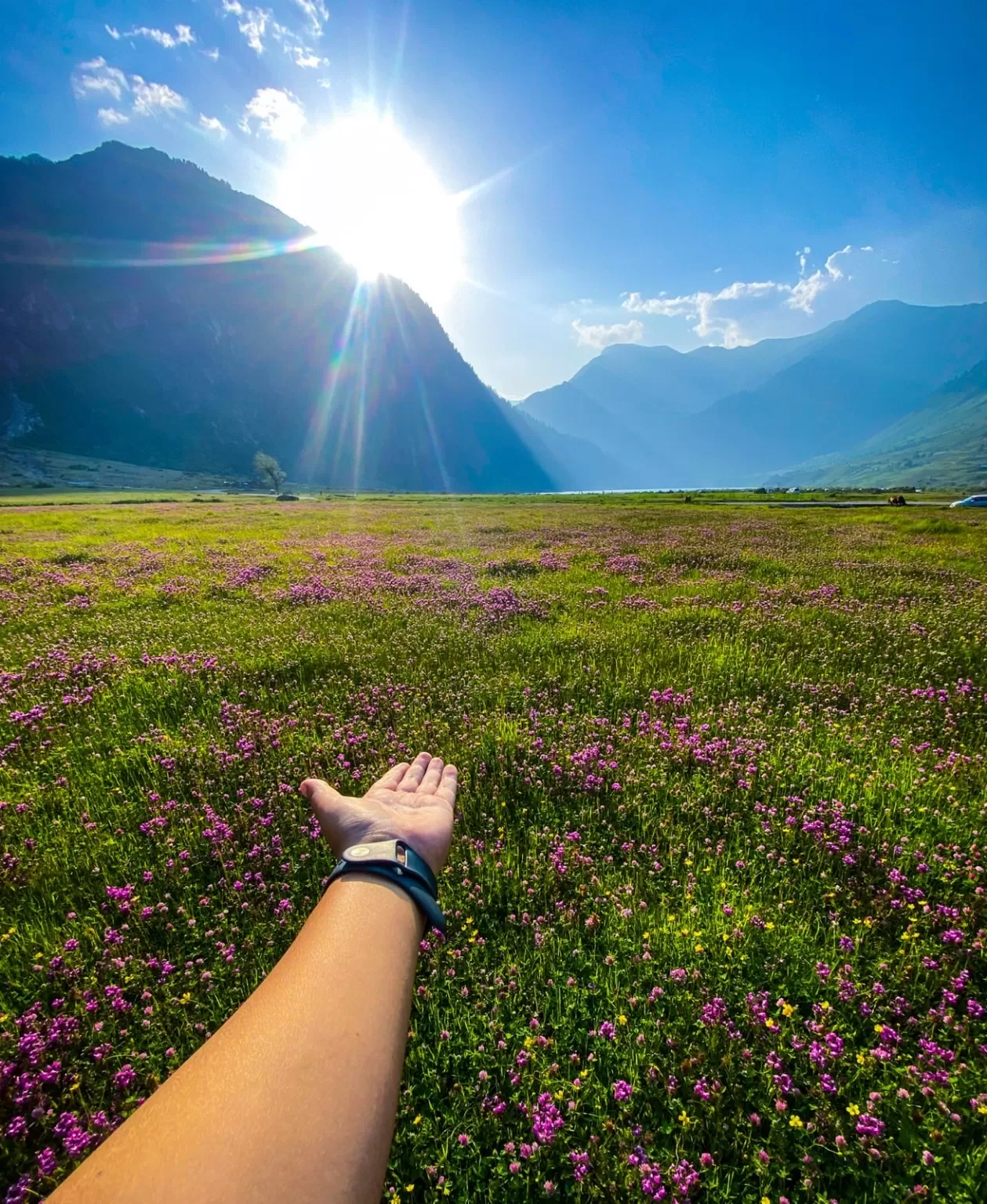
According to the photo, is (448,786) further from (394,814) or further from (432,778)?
(394,814)

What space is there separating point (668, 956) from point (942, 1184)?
4.73ft

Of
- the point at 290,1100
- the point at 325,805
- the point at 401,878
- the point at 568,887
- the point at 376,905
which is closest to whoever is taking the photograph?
the point at 290,1100

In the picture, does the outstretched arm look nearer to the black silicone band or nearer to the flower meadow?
the black silicone band

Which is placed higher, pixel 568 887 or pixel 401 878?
pixel 401 878

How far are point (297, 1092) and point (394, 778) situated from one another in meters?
2.68

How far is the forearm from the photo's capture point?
160 cm

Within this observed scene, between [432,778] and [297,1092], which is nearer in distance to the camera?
[297,1092]

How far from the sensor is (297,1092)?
192 cm

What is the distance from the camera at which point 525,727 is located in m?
6.61

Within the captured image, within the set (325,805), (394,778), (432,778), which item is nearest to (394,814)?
(325,805)

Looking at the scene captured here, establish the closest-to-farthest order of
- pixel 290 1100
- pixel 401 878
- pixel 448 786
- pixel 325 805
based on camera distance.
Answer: pixel 290 1100 → pixel 401 878 → pixel 325 805 → pixel 448 786

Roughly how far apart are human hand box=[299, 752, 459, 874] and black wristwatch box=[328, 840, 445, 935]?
0.26 metres

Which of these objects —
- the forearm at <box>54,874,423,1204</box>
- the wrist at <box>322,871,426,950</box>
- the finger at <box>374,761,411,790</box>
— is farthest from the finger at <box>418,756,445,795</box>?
the forearm at <box>54,874,423,1204</box>

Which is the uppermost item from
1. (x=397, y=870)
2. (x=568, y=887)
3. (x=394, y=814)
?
(x=397, y=870)
